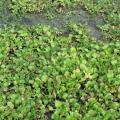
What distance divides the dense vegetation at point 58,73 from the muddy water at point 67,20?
7.5 inches

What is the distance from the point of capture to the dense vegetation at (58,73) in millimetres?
6219

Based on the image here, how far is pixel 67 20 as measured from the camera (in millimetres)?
8461

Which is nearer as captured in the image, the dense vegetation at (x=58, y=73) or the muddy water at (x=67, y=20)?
the dense vegetation at (x=58, y=73)

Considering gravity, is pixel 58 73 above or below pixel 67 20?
below

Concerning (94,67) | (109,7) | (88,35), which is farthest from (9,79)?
(109,7)

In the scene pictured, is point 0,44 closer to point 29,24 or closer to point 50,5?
point 29,24

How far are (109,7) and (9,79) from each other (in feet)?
11.2

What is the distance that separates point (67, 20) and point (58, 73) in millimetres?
2013

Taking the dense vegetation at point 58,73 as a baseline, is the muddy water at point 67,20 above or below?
above

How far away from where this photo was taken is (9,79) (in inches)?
265

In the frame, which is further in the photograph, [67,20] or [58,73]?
[67,20]

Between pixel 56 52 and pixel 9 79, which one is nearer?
pixel 9 79

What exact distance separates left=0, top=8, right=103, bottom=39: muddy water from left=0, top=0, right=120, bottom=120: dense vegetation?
191 millimetres

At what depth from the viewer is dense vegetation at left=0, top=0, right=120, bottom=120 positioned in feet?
20.4
